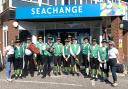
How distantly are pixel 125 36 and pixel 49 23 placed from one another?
24.9 feet

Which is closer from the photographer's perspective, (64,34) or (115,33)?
(115,33)

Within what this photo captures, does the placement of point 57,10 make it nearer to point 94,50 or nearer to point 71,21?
point 71,21

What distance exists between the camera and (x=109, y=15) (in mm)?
22438

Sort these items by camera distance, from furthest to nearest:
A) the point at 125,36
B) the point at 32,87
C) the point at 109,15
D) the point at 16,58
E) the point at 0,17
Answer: the point at 125,36, the point at 0,17, the point at 109,15, the point at 16,58, the point at 32,87

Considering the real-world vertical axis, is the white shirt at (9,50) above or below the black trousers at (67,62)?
above

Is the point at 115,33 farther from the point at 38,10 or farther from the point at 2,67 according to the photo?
the point at 2,67

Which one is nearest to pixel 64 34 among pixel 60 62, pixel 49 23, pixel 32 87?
pixel 49 23

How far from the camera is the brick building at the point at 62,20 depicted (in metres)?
22.9

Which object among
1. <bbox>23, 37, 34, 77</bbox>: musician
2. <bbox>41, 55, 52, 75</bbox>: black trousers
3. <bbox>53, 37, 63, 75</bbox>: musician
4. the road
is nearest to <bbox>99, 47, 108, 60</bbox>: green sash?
the road

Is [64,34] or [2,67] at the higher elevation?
[64,34]

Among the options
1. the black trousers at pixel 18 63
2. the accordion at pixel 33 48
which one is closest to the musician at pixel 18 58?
the black trousers at pixel 18 63

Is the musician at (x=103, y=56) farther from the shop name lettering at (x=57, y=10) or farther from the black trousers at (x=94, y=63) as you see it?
the shop name lettering at (x=57, y=10)

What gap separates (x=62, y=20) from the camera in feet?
83.5

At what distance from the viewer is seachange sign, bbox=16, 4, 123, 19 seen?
74.2 ft
